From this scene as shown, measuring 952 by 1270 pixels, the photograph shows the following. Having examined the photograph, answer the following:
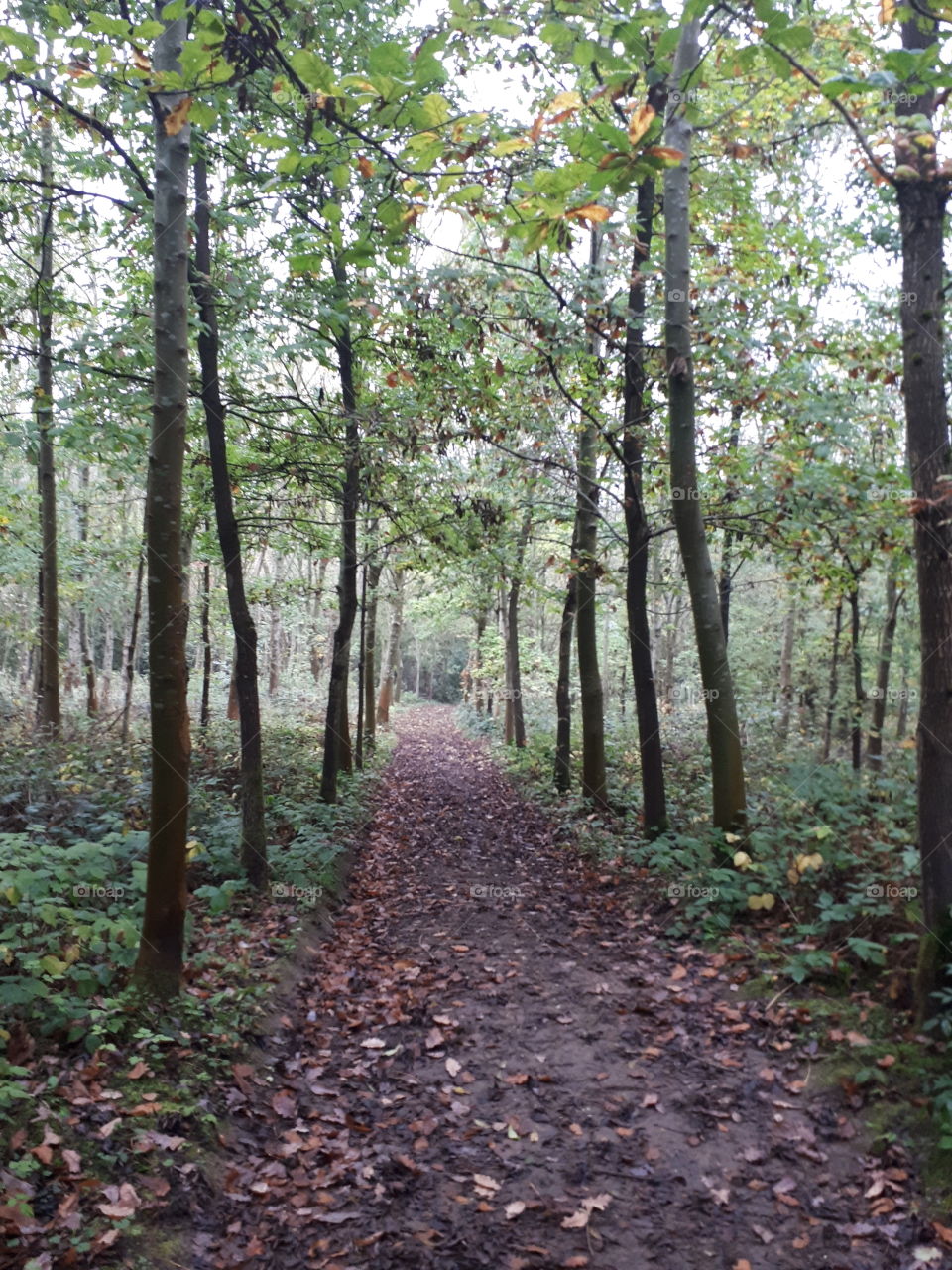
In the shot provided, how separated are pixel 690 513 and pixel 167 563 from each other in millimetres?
5366

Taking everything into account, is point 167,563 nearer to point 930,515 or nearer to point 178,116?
point 178,116

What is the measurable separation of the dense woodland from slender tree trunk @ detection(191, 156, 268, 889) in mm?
49

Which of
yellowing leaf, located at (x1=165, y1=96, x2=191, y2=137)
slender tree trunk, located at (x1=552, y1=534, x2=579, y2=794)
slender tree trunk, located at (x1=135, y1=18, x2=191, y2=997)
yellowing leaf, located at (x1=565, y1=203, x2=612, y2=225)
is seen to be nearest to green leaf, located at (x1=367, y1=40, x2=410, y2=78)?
yellowing leaf, located at (x1=565, y1=203, x2=612, y2=225)

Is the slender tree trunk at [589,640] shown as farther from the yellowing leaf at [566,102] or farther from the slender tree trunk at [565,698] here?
the yellowing leaf at [566,102]

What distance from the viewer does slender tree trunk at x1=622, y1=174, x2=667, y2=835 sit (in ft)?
31.4

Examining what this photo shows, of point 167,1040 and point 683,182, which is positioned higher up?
point 683,182

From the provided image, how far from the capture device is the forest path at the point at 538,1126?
3.59 m

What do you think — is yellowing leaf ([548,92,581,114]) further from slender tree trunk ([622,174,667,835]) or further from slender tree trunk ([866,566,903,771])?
slender tree trunk ([866,566,903,771])

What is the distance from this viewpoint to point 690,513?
8086 millimetres

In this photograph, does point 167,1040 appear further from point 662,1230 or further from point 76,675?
point 76,675

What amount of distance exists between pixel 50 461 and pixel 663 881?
10869 mm

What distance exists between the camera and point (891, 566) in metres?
10.4

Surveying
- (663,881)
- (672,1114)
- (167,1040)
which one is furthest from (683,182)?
(167,1040)

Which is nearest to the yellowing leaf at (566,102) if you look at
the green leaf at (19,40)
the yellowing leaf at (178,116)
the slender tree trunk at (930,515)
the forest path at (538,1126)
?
the yellowing leaf at (178,116)
